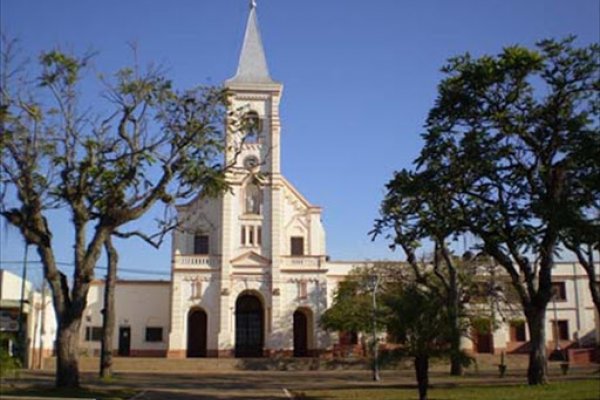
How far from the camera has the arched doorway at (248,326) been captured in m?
52.3

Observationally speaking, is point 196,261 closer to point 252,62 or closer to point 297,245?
point 297,245

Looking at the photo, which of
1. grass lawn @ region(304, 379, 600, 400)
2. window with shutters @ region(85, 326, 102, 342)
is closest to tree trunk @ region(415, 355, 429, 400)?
grass lawn @ region(304, 379, 600, 400)

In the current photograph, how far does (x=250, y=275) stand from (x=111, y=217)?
26.6 metres

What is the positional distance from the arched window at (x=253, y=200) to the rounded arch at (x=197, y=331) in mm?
8067

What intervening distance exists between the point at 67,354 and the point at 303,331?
30.5 metres

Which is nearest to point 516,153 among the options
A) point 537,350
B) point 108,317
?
point 537,350

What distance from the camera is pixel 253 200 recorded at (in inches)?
2142

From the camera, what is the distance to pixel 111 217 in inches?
1036

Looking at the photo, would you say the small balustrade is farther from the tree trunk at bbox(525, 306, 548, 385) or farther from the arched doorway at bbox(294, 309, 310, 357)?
the tree trunk at bbox(525, 306, 548, 385)

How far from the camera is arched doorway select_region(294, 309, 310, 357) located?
176 ft

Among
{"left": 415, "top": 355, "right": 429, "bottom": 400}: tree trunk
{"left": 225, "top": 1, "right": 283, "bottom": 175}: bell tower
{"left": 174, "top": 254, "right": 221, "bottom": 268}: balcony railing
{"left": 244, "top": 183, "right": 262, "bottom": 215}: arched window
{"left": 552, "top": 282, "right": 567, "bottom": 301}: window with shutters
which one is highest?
{"left": 225, "top": 1, "right": 283, "bottom": 175}: bell tower

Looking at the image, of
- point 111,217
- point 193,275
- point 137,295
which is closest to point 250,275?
point 193,275

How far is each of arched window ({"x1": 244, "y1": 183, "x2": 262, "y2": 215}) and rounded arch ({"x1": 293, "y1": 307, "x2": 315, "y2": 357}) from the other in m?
7.93

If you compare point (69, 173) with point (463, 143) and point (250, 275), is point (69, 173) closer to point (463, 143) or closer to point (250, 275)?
point (463, 143)
